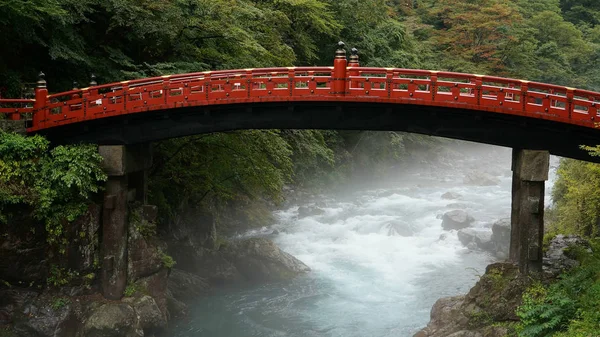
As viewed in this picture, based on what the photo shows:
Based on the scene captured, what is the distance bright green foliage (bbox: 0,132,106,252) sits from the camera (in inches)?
744

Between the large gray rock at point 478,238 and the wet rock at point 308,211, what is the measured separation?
939 centimetres

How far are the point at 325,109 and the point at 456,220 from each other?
1871 cm

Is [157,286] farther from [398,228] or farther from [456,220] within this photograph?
[456,220]

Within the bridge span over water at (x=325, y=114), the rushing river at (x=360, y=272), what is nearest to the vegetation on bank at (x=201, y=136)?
the bridge span over water at (x=325, y=114)

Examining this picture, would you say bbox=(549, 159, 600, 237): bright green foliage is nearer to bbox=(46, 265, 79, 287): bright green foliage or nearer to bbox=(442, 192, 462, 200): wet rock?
bbox=(442, 192, 462, 200): wet rock

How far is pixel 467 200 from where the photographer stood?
43.2 meters

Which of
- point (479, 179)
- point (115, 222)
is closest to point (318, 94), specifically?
point (115, 222)

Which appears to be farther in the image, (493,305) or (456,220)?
(456,220)

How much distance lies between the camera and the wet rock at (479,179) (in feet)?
163

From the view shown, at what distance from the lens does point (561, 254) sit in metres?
21.4

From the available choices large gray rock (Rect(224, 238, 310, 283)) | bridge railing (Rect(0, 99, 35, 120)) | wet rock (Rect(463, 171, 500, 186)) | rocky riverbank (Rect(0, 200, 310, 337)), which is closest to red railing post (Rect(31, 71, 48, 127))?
bridge railing (Rect(0, 99, 35, 120))

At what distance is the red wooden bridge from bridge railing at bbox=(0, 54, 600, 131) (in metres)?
0.03

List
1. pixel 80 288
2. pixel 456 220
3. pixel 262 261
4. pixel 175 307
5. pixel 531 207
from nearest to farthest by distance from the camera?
pixel 531 207
pixel 80 288
pixel 175 307
pixel 262 261
pixel 456 220

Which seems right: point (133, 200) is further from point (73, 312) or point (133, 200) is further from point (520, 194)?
point (520, 194)
